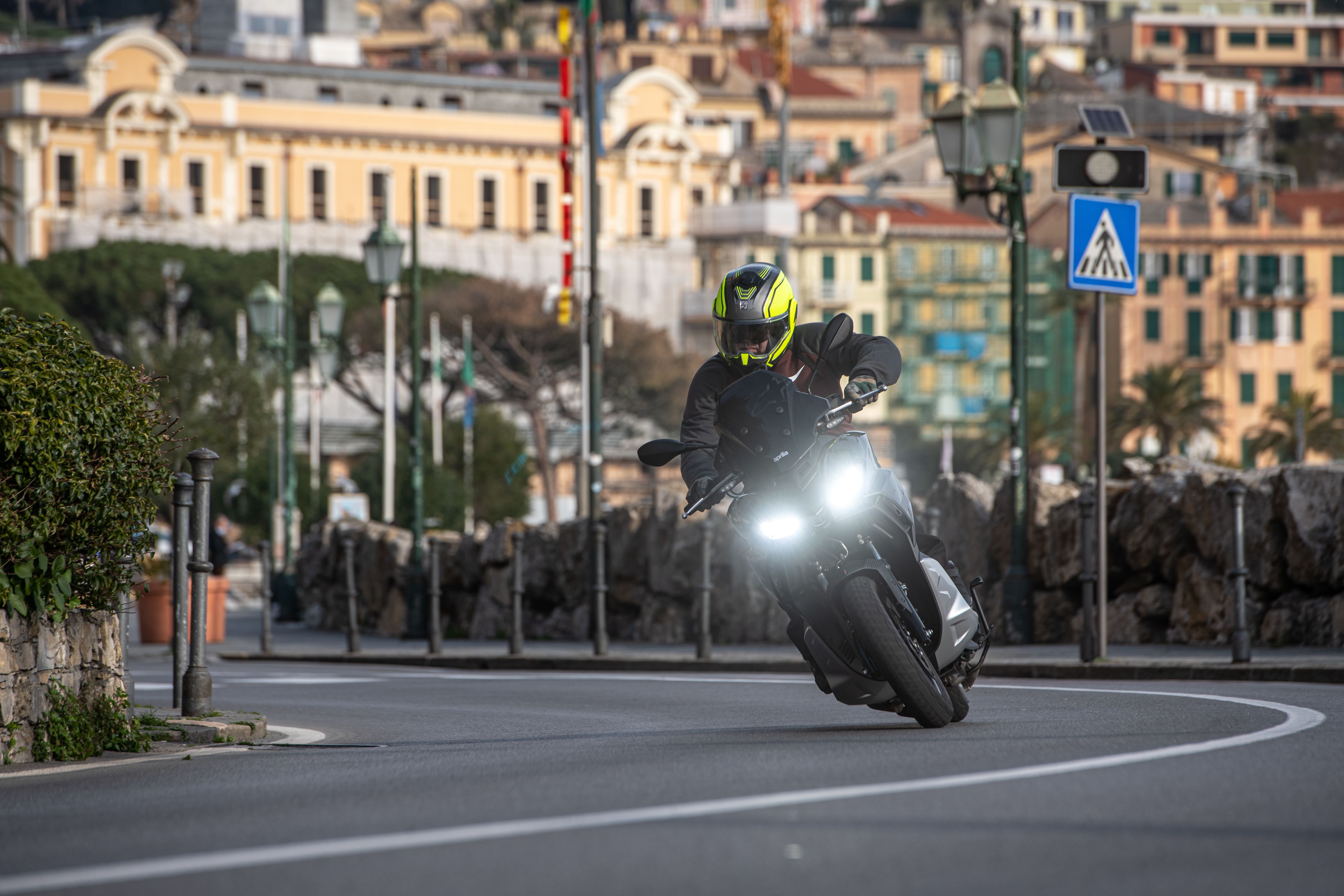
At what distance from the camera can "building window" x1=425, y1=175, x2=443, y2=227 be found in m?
97.1

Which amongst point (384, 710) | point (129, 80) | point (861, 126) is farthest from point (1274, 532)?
point (861, 126)

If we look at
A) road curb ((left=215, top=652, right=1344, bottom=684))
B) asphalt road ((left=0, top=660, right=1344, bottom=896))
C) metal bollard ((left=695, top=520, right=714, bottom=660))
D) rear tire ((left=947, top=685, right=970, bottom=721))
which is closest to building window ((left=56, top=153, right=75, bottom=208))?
road curb ((left=215, top=652, right=1344, bottom=684))

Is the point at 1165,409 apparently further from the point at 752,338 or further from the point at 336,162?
the point at 752,338

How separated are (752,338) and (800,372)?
0.32 meters

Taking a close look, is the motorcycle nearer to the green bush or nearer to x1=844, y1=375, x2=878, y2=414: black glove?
x1=844, y1=375, x2=878, y2=414: black glove

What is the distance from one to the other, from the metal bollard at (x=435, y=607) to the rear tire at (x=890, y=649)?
12.1 metres

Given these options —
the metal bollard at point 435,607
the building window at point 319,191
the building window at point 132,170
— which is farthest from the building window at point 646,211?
the metal bollard at point 435,607

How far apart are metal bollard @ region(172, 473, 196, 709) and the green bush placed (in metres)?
1.46

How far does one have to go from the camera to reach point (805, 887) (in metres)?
4.71

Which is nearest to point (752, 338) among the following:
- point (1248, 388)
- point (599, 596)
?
point (599, 596)

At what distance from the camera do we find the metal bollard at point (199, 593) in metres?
10.4

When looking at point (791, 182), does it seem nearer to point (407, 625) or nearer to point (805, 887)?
point (407, 625)

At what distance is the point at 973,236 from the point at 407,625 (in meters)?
80.4

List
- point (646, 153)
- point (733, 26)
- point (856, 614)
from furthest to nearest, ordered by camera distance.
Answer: point (733, 26) → point (646, 153) → point (856, 614)
